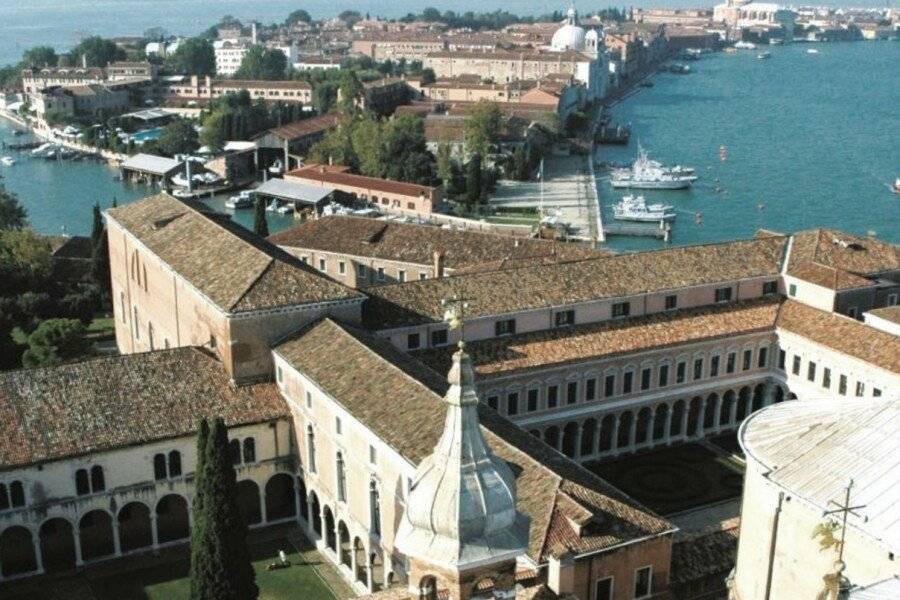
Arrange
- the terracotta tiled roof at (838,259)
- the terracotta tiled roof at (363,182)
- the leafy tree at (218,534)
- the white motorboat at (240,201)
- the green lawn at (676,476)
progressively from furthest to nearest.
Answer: the white motorboat at (240,201)
the terracotta tiled roof at (363,182)
the terracotta tiled roof at (838,259)
the green lawn at (676,476)
the leafy tree at (218,534)

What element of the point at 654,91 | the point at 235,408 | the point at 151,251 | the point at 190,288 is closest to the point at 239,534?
the point at 235,408

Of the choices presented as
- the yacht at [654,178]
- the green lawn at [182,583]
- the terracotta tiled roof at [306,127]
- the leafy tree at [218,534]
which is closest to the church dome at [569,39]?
the terracotta tiled roof at [306,127]

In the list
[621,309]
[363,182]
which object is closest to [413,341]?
[621,309]

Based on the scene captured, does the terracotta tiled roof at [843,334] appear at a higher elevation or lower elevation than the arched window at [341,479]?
higher

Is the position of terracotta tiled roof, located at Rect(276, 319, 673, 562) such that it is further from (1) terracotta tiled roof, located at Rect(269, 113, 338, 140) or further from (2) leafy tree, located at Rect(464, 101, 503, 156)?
(1) terracotta tiled roof, located at Rect(269, 113, 338, 140)

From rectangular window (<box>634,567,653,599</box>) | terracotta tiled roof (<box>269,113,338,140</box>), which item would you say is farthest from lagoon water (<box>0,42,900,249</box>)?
rectangular window (<box>634,567,653,599</box>)

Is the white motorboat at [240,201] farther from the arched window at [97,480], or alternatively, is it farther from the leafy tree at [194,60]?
the leafy tree at [194,60]

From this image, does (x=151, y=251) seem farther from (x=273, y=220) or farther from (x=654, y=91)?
(x=654, y=91)
